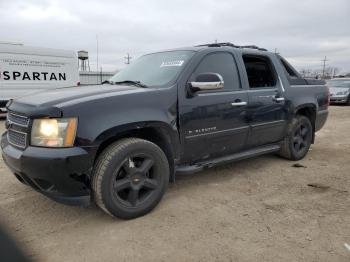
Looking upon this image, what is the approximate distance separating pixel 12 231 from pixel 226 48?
3261 millimetres

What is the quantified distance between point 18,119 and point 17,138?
0.18 metres

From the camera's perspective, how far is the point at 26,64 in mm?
12789

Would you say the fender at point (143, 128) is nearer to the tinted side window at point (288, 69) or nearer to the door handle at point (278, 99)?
the door handle at point (278, 99)

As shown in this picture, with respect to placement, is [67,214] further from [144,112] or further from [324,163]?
[324,163]

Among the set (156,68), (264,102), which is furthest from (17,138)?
(264,102)

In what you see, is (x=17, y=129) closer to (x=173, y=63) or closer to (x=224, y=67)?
(x=173, y=63)

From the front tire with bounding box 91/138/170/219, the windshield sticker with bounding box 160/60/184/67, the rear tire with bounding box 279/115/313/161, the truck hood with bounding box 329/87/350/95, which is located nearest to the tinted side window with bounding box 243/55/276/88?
the rear tire with bounding box 279/115/313/161

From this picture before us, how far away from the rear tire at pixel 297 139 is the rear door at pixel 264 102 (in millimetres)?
214

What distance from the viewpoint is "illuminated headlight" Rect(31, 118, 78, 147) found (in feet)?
9.49

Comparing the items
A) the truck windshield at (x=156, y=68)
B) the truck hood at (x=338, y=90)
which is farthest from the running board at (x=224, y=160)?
the truck hood at (x=338, y=90)

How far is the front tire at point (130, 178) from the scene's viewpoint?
10.1ft

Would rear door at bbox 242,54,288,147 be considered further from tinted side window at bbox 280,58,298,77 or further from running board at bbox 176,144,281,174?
tinted side window at bbox 280,58,298,77

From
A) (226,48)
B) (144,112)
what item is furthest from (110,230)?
(226,48)

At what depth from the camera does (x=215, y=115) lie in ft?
13.0
